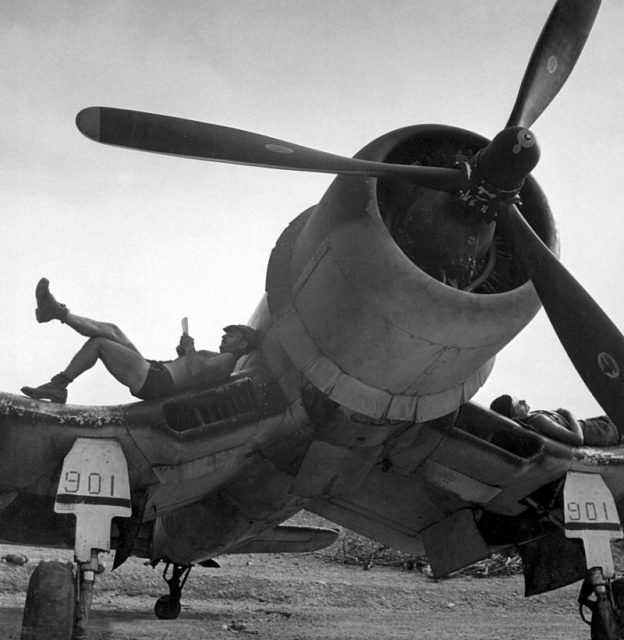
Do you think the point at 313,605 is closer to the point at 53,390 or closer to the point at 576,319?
the point at 53,390

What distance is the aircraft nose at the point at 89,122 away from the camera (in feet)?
17.7

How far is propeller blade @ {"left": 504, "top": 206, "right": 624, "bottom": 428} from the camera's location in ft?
19.0

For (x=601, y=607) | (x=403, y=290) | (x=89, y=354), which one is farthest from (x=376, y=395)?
(x=601, y=607)

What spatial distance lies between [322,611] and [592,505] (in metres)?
5.19

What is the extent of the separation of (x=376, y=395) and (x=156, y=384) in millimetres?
1847

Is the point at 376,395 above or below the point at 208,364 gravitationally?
below

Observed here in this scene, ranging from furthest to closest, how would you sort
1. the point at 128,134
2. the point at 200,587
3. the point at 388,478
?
the point at 200,587
the point at 388,478
the point at 128,134

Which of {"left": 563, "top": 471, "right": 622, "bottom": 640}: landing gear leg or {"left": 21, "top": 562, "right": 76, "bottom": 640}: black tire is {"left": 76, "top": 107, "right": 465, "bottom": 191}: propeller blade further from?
{"left": 563, "top": 471, "right": 622, "bottom": 640}: landing gear leg

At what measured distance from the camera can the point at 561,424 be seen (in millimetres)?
8094

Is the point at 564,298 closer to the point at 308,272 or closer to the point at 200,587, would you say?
the point at 308,272

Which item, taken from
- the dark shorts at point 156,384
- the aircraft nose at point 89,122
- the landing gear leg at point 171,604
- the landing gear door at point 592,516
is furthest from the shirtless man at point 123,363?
the landing gear leg at point 171,604

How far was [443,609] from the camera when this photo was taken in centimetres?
1197

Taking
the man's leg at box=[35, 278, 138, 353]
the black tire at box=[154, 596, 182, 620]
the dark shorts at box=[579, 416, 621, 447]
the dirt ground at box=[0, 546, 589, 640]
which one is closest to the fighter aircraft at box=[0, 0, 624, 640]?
the dark shorts at box=[579, 416, 621, 447]

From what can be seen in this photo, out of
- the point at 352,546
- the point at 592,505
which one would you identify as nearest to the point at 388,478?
the point at 592,505
